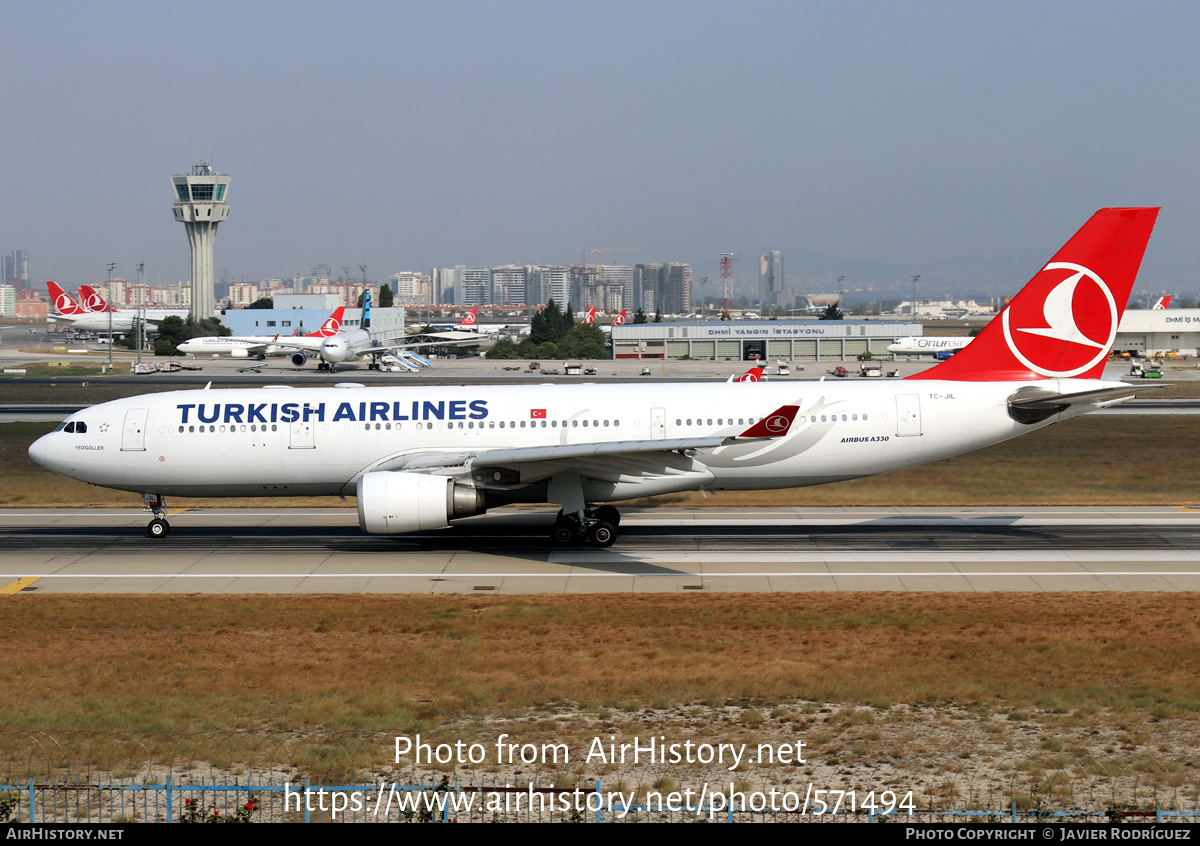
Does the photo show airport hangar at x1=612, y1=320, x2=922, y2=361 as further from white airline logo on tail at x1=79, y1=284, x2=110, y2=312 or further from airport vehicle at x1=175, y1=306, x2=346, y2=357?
white airline logo on tail at x1=79, y1=284, x2=110, y2=312

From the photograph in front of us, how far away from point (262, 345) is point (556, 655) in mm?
120752

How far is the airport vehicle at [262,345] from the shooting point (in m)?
124

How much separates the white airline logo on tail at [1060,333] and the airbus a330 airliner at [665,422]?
0.13 feet

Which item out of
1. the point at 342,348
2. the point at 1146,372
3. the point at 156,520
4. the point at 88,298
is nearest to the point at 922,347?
the point at 1146,372

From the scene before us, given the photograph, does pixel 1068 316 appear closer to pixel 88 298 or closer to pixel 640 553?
pixel 640 553

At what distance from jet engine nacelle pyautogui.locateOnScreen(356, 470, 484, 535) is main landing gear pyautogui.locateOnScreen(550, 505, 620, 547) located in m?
3.38

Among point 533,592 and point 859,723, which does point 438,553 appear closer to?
point 533,592

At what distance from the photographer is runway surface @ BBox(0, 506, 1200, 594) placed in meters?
25.6

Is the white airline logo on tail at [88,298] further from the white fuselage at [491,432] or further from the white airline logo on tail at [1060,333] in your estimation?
the white airline logo on tail at [1060,333]

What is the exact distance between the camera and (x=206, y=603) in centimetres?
2369

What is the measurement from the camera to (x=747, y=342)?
154 metres

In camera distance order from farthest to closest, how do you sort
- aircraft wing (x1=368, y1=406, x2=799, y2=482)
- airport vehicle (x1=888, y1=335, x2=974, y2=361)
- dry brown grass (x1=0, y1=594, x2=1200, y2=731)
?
airport vehicle (x1=888, y1=335, x2=974, y2=361), aircraft wing (x1=368, y1=406, x2=799, y2=482), dry brown grass (x1=0, y1=594, x2=1200, y2=731)

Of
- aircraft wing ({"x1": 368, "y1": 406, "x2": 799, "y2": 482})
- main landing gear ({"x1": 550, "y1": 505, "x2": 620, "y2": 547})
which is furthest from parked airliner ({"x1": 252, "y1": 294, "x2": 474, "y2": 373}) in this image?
main landing gear ({"x1": 550, "y1": 505, "x2": 620, "y2": 547})

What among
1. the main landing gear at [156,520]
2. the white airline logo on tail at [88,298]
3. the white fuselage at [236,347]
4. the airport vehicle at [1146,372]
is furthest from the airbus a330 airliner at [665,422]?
the white airline logo on tail at [88,298]
